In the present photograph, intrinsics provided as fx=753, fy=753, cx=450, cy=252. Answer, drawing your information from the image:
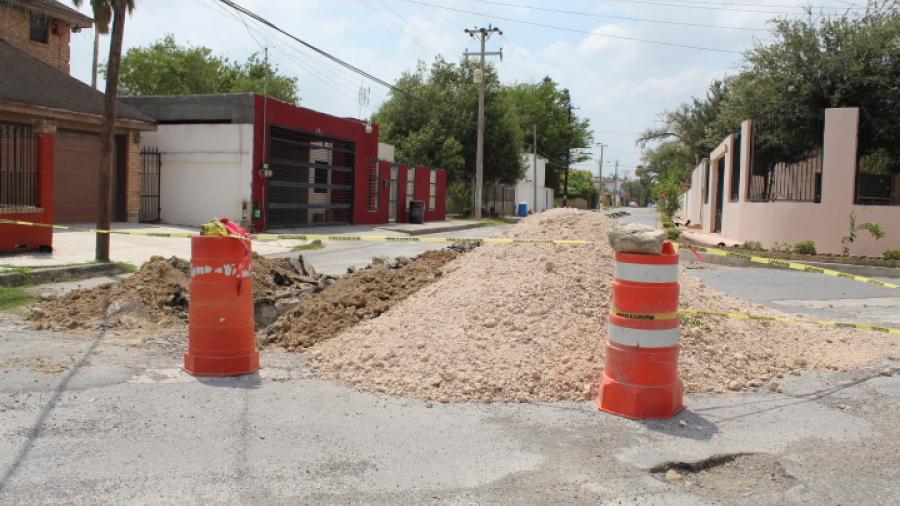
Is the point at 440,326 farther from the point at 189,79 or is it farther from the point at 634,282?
the point at 189,79

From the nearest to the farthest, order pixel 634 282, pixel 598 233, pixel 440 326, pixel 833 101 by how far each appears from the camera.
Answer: pixel 634 282, pixel 440 326, pixel 598 233, pixel 833 101

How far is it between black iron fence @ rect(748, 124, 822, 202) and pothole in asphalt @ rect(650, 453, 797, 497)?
18475 mm

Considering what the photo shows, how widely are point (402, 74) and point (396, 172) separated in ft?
52.7

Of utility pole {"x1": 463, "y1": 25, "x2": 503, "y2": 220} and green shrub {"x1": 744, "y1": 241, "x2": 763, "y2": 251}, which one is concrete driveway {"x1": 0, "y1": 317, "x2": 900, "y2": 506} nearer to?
green shrub {"x1": 744, "y1": 241, "x2": 763, "y2": 251}

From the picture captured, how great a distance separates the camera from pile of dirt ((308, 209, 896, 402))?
589 centimetres

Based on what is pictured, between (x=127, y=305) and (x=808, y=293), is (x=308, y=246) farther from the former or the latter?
(x=808, y=293)

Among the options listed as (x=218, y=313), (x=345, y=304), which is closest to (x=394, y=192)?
(x=345, y=304)

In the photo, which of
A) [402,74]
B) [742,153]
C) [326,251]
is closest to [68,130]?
[326,251]

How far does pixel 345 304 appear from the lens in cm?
805

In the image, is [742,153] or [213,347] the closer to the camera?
[213,347]

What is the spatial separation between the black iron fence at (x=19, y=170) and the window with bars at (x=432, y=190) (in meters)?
27.0

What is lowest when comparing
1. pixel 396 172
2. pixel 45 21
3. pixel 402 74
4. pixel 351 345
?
pixel 351 345

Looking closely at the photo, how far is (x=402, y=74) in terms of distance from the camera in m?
50.7

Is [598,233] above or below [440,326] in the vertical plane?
above
